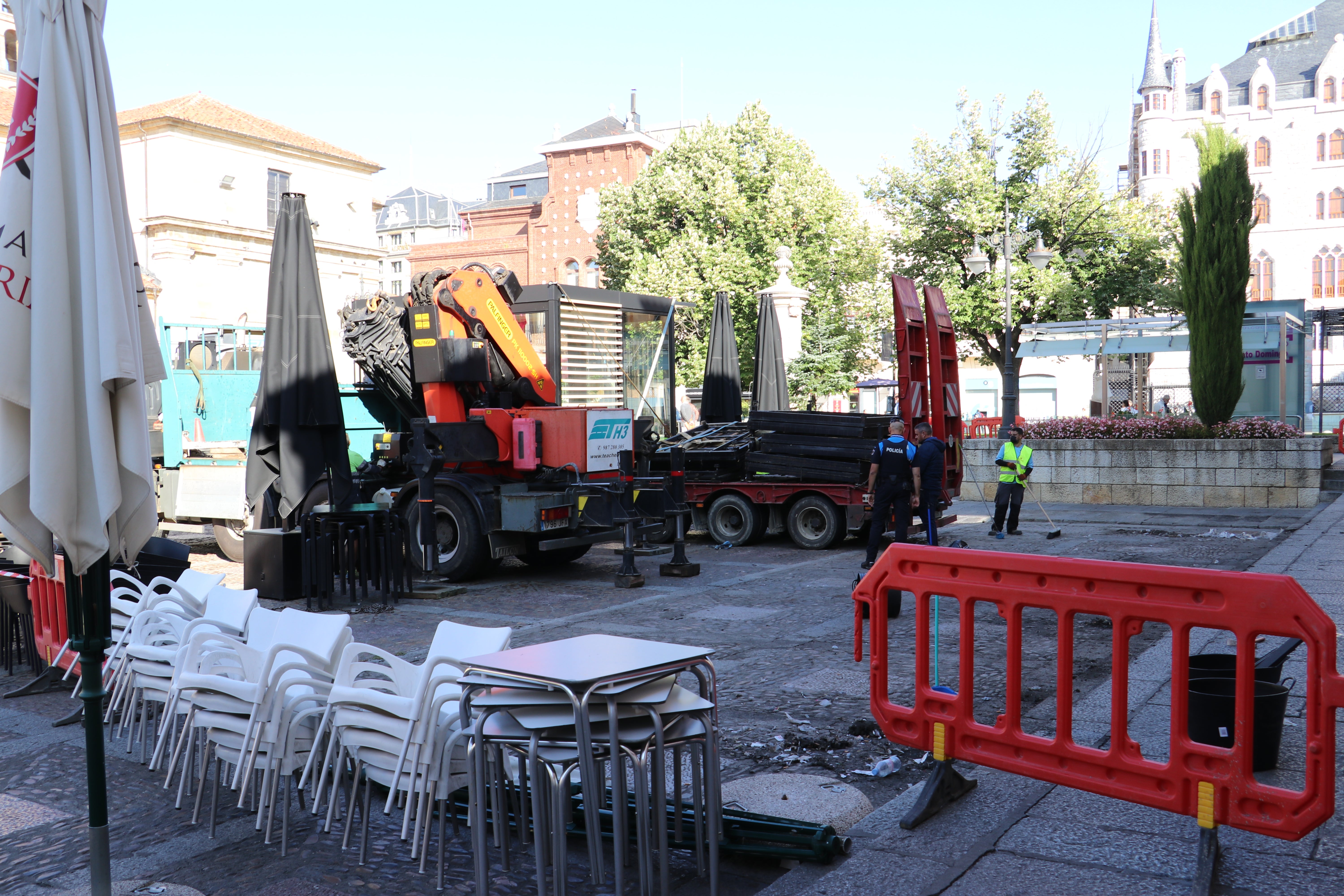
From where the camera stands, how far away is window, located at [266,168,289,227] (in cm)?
3994

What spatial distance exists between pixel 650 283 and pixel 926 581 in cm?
3113

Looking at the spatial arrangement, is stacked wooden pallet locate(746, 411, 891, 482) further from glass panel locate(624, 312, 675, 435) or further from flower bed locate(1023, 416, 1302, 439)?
flower bed locate(1023, 416, 1302, 439)

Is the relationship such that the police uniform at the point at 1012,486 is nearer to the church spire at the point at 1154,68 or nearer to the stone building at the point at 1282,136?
the stone building at the point at 1282,136

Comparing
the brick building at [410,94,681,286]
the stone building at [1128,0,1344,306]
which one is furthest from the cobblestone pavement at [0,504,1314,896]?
the stone building at [1128,0,1344,306]

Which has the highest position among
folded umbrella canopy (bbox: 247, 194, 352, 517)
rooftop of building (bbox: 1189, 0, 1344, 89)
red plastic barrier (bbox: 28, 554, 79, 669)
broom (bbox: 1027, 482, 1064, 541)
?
rooftop of building (bbox: 1189, 0, 1344, 89)

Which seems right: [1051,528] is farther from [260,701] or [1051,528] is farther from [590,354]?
[260,701]

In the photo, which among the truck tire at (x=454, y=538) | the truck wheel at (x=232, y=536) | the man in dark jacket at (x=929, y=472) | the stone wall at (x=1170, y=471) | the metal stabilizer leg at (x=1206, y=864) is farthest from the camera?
the stone wall at (x=1170, y=471)

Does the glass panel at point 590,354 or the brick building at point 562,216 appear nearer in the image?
the glass panel at point 590,354

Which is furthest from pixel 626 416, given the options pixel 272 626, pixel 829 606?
pixel 272 626

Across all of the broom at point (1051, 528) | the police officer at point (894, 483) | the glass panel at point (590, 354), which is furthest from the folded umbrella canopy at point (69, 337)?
the broom at point (1051, 528)

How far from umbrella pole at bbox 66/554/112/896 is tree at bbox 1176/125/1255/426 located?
19228 millimetres

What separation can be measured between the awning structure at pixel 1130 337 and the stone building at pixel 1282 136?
35562 mm

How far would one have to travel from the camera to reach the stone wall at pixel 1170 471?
58.0 feet

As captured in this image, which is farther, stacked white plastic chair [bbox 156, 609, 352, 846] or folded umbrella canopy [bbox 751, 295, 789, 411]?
folded umbrella canopy [bbox 751, 295, 789, 411]
